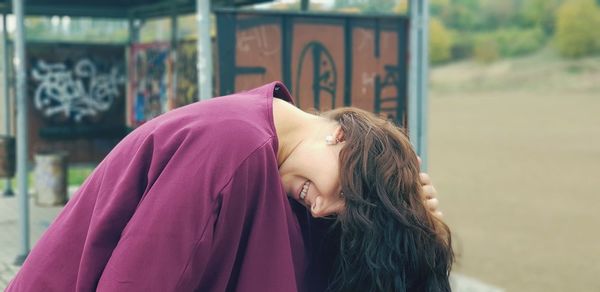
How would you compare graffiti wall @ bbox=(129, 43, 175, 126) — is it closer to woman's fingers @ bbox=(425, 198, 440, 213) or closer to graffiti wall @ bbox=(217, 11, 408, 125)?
graffiti wall @ bbox=(217, 11, 408, 125)

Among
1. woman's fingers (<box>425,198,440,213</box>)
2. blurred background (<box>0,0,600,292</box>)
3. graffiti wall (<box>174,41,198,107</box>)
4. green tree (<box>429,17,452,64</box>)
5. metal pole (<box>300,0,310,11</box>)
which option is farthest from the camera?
green tree (<box>429,17,452,64</box>)

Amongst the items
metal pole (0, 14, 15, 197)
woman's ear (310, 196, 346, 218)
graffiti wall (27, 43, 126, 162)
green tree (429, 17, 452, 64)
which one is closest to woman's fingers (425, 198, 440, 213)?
woman's ear (310, 196, 346, 218)

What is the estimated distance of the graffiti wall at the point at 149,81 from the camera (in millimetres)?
7199

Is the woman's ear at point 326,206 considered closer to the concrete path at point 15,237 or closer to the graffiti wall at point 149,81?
the concrete path at point 15,237

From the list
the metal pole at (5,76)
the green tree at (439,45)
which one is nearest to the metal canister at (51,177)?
the metal pole at (5,76)

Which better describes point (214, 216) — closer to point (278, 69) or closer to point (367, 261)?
point (367, 261)

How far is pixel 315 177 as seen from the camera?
1616 millimetres

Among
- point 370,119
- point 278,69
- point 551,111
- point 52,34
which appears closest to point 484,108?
point 551,111

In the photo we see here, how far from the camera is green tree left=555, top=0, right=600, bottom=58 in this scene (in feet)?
164

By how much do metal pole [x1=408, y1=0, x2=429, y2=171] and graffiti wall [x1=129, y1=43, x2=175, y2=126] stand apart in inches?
95.0

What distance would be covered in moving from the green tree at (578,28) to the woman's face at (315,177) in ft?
163

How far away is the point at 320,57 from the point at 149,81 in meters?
2.89

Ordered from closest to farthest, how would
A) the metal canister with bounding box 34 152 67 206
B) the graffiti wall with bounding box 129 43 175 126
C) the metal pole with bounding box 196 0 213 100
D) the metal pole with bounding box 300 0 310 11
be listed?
the metal pole with bounding box 196 0 213 100 → the metal pole with bounding box 300 0 310 11 → the graffiti wall with bounding box 129 43 175 126 → the metal canister with bounding box 34 152 67 206

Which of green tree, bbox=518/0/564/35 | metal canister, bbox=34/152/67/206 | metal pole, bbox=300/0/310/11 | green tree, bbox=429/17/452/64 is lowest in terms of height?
metal canister, bbox=34/152/67/206
